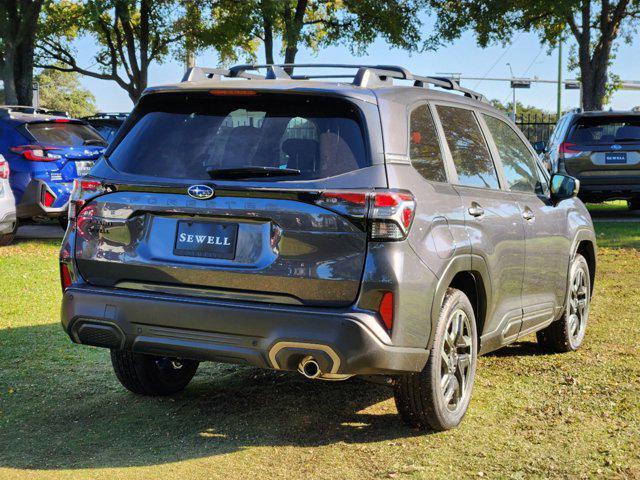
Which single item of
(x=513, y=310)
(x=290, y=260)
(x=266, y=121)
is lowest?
(x=513, y=310)

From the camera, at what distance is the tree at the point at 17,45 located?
83.4 ft

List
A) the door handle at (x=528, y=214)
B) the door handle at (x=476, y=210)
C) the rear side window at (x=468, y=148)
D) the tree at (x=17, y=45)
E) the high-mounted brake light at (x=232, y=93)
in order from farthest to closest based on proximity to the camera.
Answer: the tree at (x=17, y=45) → the door handle at (x=528, y=214) → the rear side window at (x=468, y=148) → the door handle at (x=476, y=210) → the high-mounted brake light at (x=232, y=93)

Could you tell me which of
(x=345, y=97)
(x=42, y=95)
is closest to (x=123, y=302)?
(x=345, y=97)

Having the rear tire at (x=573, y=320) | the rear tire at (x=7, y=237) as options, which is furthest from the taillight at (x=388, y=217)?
the rear tire at (x=7, y=237)

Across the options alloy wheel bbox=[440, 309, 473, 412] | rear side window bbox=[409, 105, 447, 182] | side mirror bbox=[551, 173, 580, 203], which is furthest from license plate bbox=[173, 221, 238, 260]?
side mirror bbox=[551, 173, 580, 203]

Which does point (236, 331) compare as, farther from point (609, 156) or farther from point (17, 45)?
point (17, 45)

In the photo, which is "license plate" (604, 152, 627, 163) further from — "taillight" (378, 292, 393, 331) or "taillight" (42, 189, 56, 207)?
A: "taillight" (378, 292, 393, 331)

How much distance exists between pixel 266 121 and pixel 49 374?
2.85 m

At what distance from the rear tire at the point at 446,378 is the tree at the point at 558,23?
19.9 m

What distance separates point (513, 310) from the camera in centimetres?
612

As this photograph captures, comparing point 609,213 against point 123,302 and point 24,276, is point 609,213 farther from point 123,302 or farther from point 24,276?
point 123,302

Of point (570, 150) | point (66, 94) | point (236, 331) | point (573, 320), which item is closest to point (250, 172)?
point (236, 331)

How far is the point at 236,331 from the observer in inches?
183

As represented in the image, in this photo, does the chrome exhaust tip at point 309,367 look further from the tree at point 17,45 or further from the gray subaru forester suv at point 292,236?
the tree at point 17,45
